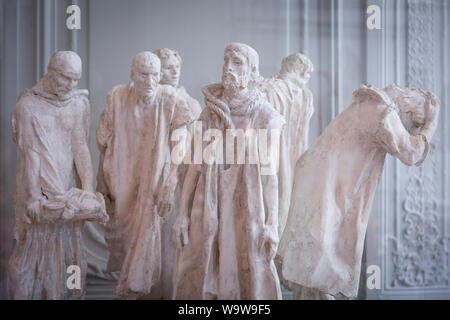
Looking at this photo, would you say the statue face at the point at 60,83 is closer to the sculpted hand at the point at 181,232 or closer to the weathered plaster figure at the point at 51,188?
the weathered plaster figure at the point at 51,188

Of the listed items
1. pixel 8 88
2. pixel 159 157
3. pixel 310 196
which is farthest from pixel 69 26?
pixel 310 196

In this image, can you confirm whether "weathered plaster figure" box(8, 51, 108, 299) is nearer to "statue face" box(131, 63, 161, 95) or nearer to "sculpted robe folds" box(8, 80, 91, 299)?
"sculpted robe folds" box(8, 80, 91, 299)

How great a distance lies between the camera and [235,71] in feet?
10.4

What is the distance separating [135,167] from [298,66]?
1.37m

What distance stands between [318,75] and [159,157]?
1.30m

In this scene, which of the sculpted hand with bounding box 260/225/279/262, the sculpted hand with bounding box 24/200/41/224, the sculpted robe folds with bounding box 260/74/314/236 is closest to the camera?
the sculpted hand with bounding box 260/225/279/262

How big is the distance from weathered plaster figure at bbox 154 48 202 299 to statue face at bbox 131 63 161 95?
229 mm

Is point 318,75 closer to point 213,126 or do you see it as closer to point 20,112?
point 213,126

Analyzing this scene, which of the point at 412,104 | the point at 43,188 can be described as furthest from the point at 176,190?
the point at 412,104

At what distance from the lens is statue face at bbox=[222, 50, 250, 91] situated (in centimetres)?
315

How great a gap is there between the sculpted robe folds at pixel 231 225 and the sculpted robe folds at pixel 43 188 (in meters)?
0.89

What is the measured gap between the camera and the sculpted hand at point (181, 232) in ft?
10.4

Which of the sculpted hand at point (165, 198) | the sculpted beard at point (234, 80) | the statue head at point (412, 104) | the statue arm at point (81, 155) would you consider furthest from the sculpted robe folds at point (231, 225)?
the statue head at point (412, 104)

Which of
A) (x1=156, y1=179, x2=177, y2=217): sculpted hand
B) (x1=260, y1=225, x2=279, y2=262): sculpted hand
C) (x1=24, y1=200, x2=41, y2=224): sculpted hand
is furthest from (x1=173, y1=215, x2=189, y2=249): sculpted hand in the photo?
(x1=24, y1=200, x2=41, y2=224): sculpted hand
